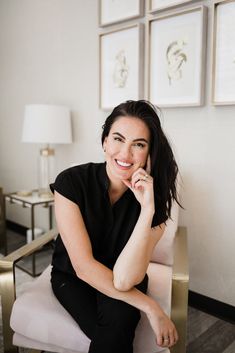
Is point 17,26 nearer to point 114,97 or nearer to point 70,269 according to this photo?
point 114,97

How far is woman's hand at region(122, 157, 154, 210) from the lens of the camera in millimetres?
1241

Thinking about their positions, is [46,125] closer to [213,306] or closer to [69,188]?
[69,188]

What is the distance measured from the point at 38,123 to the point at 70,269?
1402mm

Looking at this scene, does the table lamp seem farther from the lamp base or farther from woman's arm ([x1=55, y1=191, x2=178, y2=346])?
woman's arm ([x1=55, y1=191, x2=178, y2=346])

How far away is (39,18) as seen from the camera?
2896mm

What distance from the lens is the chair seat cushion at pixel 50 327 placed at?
1205 mm

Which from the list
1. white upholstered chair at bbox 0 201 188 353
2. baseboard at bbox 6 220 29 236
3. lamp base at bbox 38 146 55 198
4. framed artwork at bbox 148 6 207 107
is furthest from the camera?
baseboard at bbox 6 220 29 236

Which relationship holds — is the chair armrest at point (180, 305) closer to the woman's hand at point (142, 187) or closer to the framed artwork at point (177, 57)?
the woman's hand at point (142, 187)

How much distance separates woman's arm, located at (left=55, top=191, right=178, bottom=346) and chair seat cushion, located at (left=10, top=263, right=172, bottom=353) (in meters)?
0.10

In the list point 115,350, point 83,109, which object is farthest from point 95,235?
point 83,109

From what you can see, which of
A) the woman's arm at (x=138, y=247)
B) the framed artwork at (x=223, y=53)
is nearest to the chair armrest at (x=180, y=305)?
the woman's arm at (x=138, y=247)

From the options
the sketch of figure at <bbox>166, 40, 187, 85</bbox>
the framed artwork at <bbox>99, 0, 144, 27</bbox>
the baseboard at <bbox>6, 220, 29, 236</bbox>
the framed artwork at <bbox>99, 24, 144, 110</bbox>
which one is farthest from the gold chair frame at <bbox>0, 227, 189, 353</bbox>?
the baseboard at <bbox>6, 220, 29, 236</bbox>

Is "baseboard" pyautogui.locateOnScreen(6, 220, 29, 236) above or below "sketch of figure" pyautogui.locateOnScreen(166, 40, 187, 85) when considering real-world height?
below

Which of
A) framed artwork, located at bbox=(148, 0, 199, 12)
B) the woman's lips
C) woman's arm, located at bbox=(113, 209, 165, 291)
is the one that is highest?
framed artwork, located at bbox=(148, 0, 199, 12)
